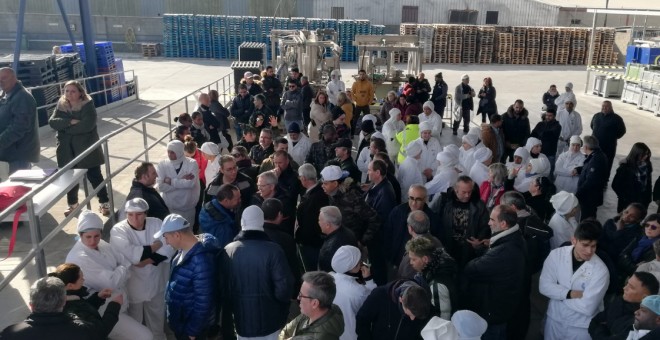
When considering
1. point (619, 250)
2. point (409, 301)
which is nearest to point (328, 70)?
point (619, 250)

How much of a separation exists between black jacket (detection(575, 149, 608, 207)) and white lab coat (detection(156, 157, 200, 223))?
4956 millimetres

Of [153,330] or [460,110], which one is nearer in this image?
[153,330]

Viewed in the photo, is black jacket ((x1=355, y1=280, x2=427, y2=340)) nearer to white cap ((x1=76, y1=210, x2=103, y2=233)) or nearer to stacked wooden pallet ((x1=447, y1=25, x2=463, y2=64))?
white cap ((x1=76, y1=210, x2=103, y2=233))

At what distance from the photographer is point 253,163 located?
7.20 metres

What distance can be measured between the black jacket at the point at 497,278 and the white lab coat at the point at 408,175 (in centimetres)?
246

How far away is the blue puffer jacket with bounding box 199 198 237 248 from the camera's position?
4906 mm

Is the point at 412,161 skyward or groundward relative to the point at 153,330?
skyward

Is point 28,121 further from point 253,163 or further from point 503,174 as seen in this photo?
point 503,174

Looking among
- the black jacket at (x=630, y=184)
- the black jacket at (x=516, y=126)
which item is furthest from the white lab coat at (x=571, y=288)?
the black jacket at (x=516, y=126)

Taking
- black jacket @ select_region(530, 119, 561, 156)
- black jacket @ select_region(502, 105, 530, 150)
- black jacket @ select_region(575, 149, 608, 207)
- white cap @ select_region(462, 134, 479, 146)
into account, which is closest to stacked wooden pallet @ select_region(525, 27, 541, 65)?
black jacket @ select_region(502, 105, 530, 150)

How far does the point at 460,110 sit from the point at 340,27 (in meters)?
18.1

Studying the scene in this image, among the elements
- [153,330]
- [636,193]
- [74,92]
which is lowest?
[153,330]

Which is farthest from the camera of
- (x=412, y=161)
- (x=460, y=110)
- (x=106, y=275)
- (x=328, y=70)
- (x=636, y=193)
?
(x=328, y=70)

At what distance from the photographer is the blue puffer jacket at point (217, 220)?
16.1 ft
